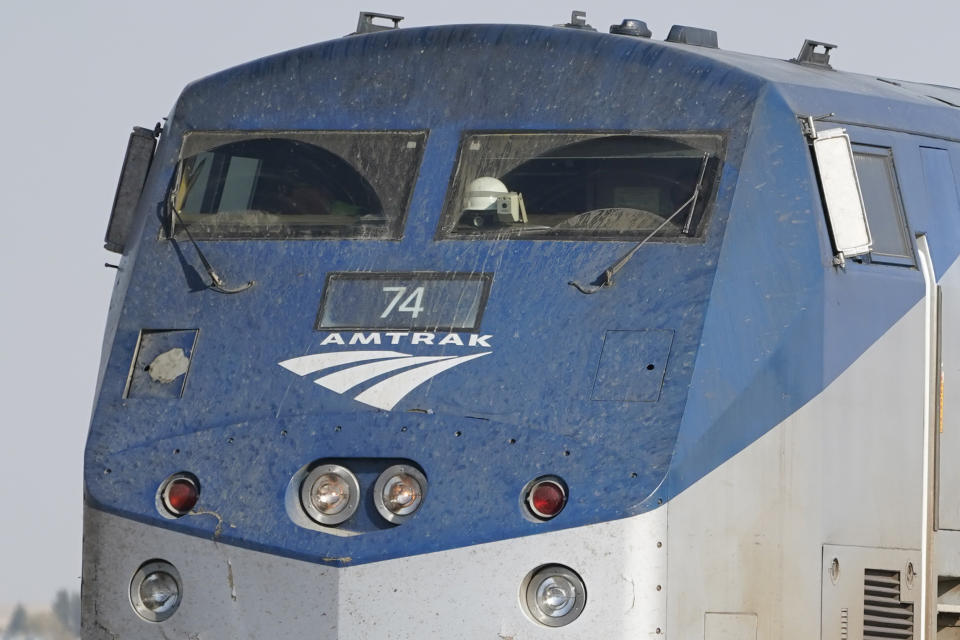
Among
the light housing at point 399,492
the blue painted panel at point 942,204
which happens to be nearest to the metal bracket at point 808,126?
the blue painted panel at point 942,204

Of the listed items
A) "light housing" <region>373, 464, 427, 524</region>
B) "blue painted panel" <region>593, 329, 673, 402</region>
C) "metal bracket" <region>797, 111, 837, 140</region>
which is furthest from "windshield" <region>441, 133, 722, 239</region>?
"light housing" <region>373, 464, 427, 524</region>

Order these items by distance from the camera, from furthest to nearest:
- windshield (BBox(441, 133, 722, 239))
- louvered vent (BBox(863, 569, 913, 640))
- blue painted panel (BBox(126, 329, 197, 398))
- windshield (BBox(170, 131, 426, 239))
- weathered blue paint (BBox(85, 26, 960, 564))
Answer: windshield (BBox(170, 131, 426, 239)) < blue painted panel (BBox(126, 329, 197, 398)) < louvered vent (BBox(863, 569, 913, 640)) < windshield (BBox(441, 133, 722, 239)) < weathered blue paint (BBox(85, 26, 960, 564))

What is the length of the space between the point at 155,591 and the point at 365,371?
1351mm

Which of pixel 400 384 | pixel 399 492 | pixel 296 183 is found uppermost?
pixel 296 183

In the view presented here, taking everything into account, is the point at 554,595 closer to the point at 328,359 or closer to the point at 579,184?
the point at 328,359

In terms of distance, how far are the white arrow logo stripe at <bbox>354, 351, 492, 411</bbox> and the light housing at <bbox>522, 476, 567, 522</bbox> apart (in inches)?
28.9

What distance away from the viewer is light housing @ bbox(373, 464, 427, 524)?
8.98m

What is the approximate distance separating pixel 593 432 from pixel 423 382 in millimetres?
833

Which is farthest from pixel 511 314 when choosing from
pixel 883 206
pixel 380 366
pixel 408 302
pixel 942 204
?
pixel 942 204

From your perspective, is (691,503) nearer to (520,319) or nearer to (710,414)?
(710,414)

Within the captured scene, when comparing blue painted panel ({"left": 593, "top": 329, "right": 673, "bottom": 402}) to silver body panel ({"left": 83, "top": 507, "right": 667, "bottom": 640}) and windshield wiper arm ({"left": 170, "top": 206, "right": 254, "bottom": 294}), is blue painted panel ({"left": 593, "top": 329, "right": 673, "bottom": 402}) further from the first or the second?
windshield wiper arm ({"left": 170, "top": 206, "right": 254, "bottom": 294})

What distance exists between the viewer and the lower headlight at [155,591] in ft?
30.3

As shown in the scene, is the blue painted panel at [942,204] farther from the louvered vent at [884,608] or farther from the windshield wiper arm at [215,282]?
the windshield wiper arm at [215,282]

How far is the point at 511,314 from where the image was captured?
9344mm
